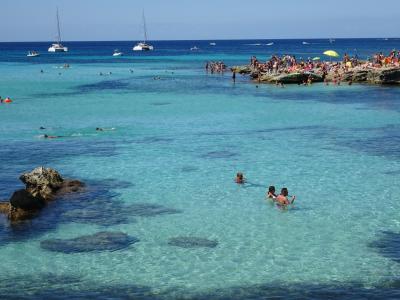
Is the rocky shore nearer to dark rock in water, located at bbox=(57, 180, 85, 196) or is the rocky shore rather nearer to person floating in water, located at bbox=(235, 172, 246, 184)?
person floating in water, located at bbox=(235, 172, 246, 184)

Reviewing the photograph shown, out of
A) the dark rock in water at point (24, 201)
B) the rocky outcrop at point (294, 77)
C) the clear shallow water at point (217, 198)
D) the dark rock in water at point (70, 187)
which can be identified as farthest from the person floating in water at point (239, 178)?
the rocky outcrop at point (294, 77)

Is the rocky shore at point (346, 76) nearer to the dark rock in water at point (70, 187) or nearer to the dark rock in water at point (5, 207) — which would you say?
the dark rock in water at point (70, 187)

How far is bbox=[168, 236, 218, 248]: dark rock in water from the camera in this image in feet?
51.5

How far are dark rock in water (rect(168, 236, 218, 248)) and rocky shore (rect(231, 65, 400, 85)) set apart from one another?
4972 cm

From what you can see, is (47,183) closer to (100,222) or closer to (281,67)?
(100,222)

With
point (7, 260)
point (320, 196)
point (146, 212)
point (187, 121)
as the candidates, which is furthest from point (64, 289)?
point (187, 121)

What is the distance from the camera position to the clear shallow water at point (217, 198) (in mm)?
13453

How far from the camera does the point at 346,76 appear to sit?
2544 inches

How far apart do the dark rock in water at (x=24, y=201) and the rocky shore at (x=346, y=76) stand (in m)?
49.0

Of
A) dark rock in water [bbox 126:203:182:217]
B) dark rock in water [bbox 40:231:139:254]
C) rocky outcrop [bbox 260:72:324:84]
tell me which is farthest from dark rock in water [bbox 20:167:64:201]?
rocky outcrop [bbox 260:72:324:84]

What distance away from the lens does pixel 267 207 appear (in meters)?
19.3

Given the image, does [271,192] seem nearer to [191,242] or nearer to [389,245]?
[191,242]

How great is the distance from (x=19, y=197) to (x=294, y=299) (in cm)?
1054

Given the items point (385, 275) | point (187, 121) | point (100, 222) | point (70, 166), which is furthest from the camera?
point (187, 121)
